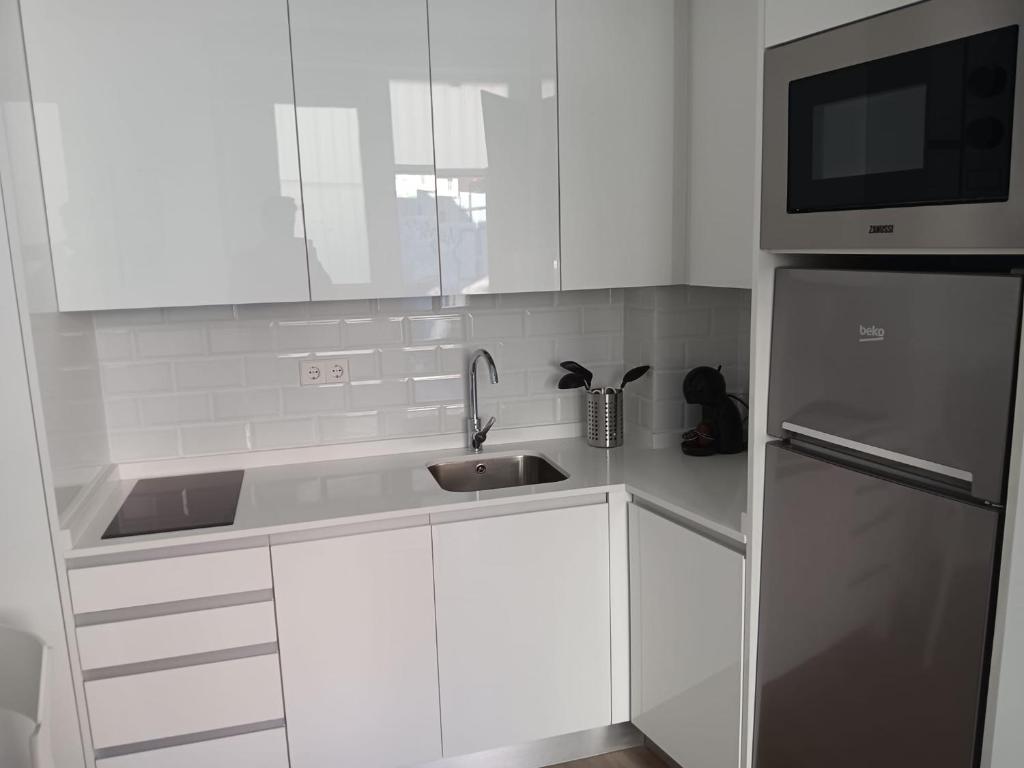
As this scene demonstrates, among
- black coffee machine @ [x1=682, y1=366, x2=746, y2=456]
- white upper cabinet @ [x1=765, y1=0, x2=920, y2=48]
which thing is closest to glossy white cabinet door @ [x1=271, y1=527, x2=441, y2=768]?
black coffee machine @ [x1=682, y1=366, x2=746, y2=456]

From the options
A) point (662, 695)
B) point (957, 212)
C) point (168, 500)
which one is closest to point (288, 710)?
point (168, 500)

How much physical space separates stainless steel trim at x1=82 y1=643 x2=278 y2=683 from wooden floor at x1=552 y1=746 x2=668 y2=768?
103cm

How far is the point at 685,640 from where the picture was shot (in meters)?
2.18

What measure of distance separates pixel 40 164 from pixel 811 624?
6.87 ft

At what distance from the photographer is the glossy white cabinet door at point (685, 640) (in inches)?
78.7

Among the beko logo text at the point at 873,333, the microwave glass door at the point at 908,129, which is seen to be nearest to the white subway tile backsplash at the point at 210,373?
the microwave glass door at the point at 908,129

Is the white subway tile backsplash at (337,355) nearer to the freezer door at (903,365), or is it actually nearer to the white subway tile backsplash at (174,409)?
the white subway tile backsplash at (174,409)

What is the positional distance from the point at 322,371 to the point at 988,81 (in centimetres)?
195

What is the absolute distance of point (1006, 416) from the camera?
1277mm

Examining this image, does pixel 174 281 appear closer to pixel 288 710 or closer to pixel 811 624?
pixel 288 710

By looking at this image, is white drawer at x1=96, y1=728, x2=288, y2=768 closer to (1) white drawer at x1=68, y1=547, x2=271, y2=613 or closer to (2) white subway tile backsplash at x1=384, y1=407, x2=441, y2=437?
(1) white drawer at x1=68, y1=547, x2=271, y2=613

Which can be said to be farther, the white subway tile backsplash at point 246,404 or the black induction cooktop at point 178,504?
the white subway tile backsplash at point 246,404

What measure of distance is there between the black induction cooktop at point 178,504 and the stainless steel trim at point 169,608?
182mm

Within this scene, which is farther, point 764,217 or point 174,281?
point 174,281
